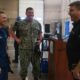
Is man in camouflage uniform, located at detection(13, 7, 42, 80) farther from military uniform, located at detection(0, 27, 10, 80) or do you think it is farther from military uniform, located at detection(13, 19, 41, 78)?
military uniform, located at detection(0, 27, 10, 80)

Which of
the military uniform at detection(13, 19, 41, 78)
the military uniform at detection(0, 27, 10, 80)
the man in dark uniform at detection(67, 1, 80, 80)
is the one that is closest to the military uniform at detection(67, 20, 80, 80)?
the man in dark uniform at detection(67, 1, 80, 80)

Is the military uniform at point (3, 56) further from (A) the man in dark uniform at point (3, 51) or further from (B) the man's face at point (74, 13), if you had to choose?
(B) the man's face at point (74, 13)

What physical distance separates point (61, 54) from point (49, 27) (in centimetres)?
261

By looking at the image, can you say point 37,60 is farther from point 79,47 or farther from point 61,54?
point 79,47

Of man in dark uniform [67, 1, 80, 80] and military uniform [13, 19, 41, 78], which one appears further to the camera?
military uniform [13, 19, 41, 78]

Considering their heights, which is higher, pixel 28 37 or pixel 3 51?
pixel 28 37

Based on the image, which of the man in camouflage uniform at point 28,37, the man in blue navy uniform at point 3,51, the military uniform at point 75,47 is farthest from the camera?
the man in camouflage uniform at point 28,37

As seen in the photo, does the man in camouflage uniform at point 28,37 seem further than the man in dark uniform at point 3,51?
Yes

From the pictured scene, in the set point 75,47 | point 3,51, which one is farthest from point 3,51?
point 75,47

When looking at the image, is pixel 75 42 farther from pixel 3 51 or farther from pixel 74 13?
pixel 3 51

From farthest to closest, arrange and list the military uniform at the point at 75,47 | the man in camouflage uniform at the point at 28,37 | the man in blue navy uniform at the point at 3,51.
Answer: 1. the man in camouflage uniform at the point at 28,37
2. the man in blue navy uniform at the point at 3,51
3. the military uniform at the point at 75,47

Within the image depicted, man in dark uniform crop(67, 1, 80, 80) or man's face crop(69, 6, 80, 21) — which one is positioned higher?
man's face crop(69, 6, 80, 21)

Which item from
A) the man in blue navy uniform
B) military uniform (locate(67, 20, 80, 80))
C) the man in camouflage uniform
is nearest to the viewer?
military uniform (locate(67, 20, 80, 80))

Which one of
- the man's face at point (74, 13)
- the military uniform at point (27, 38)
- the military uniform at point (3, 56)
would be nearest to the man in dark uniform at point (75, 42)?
the man's face at point (74, 13)
